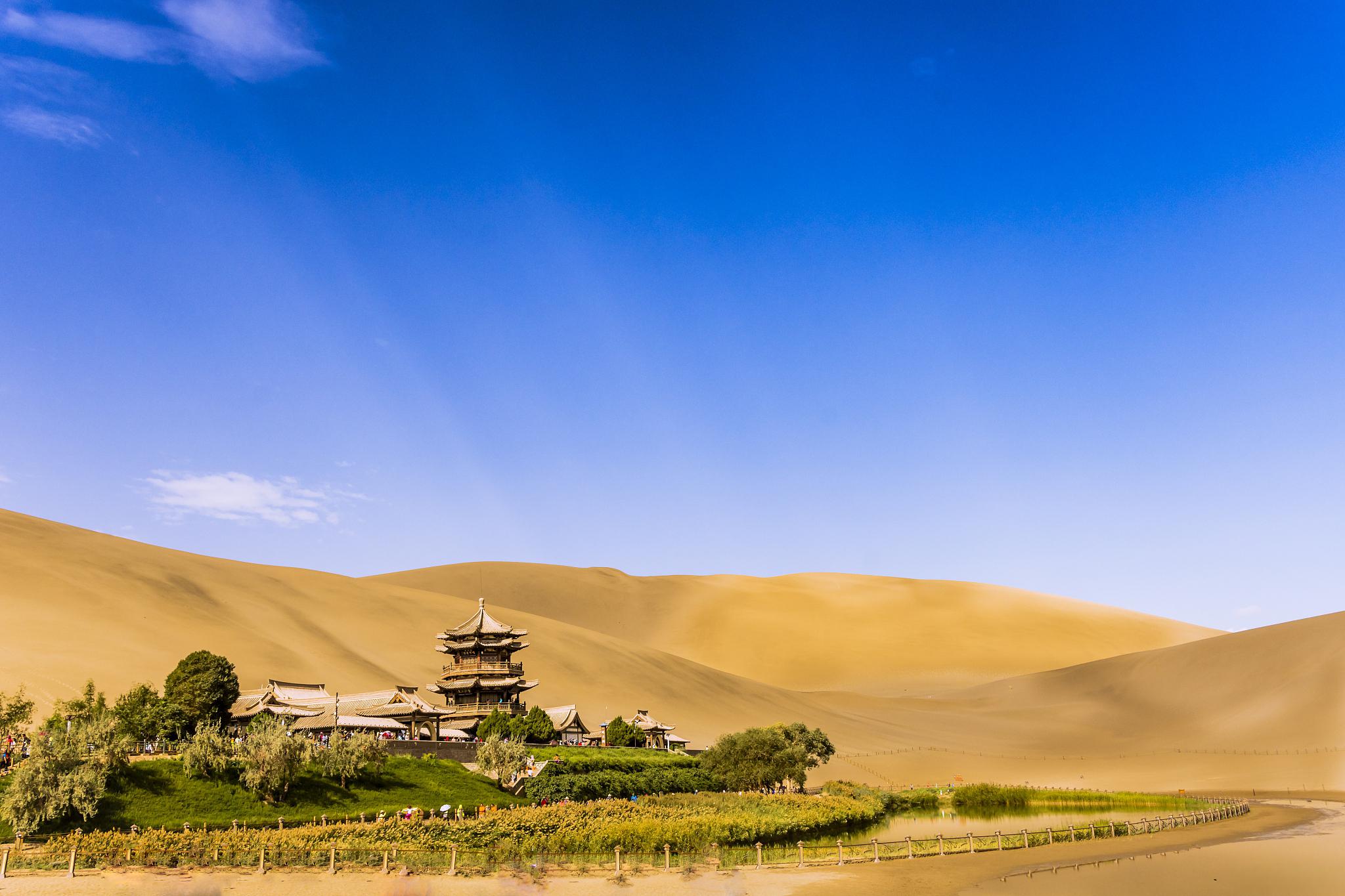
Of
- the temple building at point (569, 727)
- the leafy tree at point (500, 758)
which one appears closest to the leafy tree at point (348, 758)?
the leafy tree at point (500, 758)

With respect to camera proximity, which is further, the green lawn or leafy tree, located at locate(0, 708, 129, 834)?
the green lawn

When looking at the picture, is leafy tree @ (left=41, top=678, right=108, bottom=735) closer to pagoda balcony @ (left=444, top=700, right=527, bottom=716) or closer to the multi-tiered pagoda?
pagoda balcony @ (left=444, top=700, right=527, bottom=716)

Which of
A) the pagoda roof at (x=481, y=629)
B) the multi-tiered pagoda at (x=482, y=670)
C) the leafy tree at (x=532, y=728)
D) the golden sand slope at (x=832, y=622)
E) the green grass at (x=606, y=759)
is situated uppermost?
the golden sand slope at (x=832, y=622)

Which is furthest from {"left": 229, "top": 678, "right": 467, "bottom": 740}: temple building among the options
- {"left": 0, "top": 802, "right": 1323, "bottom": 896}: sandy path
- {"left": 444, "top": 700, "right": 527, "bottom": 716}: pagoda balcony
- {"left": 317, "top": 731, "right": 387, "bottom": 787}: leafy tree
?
{"left": 0, "top": 802, "right": 1323, "bottom": 896}: sandy path

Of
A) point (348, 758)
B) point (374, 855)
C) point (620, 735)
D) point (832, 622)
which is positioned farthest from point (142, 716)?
point (832, 622)

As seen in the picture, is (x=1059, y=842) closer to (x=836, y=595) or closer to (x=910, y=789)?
(x=910, y=789)

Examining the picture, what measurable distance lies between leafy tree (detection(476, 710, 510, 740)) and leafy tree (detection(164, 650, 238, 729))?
499 inches

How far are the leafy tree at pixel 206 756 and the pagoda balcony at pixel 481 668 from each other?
28026 mm

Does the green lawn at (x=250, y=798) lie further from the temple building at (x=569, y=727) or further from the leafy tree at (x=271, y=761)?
the temple building at (x=569, y=727)

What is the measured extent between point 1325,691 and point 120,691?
297 feet

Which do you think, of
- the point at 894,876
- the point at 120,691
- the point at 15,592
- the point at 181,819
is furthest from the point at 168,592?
the point at 894,876

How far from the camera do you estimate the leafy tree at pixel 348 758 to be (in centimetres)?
3541

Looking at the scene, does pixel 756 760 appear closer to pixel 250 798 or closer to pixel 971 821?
pixel 971 821

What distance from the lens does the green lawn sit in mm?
28844
